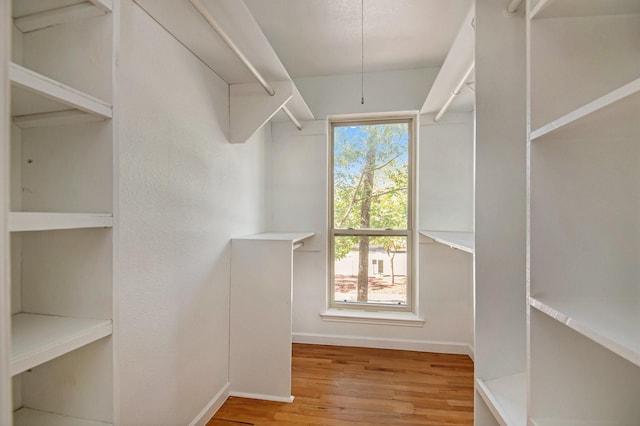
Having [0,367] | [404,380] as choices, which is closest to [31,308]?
[0,367]

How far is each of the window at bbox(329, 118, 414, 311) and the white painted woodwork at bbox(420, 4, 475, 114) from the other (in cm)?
44

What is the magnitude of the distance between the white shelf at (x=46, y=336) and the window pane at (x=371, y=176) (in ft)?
7.55

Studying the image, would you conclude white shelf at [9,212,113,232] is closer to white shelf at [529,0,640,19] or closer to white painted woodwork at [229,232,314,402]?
white painted woodwork at [229,232,314,402]

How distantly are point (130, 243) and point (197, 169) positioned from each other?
0.61m

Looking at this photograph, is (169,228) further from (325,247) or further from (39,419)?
(325,247)

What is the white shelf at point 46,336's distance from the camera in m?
0.61

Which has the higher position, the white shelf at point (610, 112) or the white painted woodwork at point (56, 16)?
the white painted woodwork at point (56, 16)

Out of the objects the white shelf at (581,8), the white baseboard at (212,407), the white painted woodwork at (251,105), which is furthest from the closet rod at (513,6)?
the white baseboard at (212,407)

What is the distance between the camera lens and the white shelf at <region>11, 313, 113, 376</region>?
0.61 meters

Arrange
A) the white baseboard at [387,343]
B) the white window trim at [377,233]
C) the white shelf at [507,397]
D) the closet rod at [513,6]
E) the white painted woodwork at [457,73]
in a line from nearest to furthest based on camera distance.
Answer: the white shelf at [507,397]
the closet rod at [513,6]
the white painted woodwork at [457,73]
the white baseboard at [387,343]
the white window trim at [377,233]

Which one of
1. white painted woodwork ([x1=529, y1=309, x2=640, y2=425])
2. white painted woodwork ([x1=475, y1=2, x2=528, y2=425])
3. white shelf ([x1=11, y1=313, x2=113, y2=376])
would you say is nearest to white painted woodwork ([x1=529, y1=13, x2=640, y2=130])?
white painted woodwork ([x1=475, y1=2, x2=528, y2=425])

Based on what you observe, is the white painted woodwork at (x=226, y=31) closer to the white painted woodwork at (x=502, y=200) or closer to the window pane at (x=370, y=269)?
the white painted woodwork at (x=502, y=200)

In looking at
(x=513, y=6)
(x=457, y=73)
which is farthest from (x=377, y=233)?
(x=513, y=6)

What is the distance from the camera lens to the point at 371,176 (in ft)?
9.30
